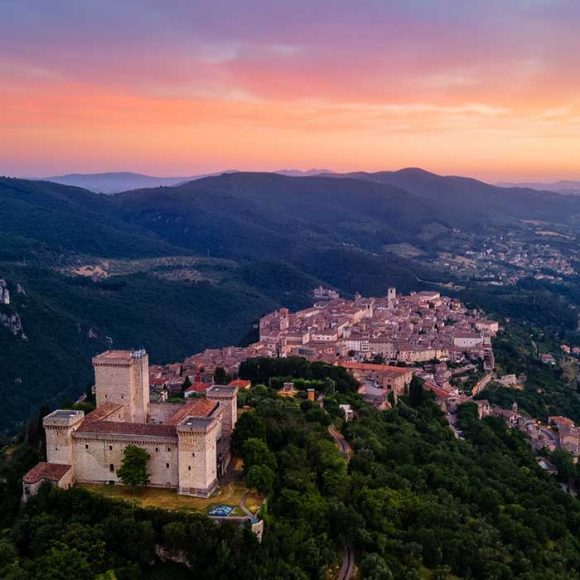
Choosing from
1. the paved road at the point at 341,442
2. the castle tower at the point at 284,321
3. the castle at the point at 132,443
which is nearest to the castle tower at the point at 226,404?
the castle at the point at 132,443

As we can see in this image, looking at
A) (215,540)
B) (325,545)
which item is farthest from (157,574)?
(325,545)

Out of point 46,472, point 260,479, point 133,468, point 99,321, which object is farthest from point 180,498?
point 99,321

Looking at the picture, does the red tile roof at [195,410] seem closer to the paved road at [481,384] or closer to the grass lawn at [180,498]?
the grass lawn at [180,498]

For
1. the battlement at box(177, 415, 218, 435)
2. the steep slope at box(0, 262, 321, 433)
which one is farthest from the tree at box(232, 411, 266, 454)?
the steep slope at box(0, 262, 321, 433)

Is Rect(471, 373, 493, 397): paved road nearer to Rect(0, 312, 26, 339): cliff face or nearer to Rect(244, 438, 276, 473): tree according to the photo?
Rect(244, 438, 276, 473): tree

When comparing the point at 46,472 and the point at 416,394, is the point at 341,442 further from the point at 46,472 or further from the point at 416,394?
the point at 416,394

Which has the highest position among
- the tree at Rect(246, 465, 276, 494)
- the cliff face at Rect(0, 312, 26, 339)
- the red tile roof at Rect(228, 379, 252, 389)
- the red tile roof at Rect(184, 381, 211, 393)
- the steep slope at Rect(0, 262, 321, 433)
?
the tree at Rect(246, 465, 276, 494)
